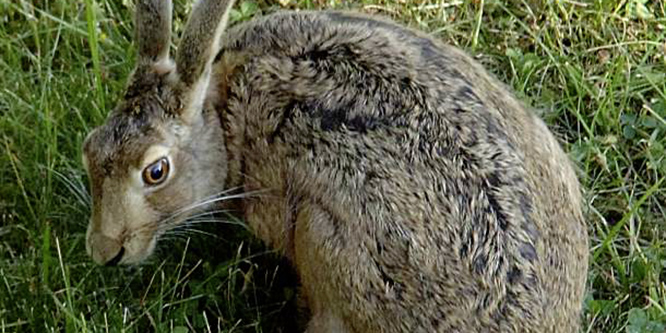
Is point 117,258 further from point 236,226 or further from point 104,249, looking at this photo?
point 236,226

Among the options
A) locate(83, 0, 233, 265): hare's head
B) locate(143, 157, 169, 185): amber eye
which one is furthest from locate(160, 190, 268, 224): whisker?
locate(143, 157, 169, 185): amber eye

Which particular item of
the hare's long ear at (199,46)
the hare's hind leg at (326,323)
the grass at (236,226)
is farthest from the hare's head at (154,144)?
the hare's hind leg at (326,323)

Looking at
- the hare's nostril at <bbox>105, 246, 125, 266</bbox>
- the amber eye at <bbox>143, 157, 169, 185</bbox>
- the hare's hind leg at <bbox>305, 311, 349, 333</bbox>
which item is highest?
the amber eye at <bbox>143, 157, 169, 185</bbox>

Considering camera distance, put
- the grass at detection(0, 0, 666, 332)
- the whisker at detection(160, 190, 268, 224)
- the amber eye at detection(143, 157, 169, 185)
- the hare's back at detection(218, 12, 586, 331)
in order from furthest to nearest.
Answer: the grass at detection(0, 0, 666, 332) < the whisker at detection(160, 190, 268, 224) < the amber eye at detection(143, 157, 169, 185) < the hare's back at detection(218, 12, 586, 331)

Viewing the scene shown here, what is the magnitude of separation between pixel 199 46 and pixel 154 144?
37 centimetres

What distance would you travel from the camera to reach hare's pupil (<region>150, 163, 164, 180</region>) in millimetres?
4898

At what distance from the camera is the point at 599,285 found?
211 inches

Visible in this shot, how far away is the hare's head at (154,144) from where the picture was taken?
4844 millimetres

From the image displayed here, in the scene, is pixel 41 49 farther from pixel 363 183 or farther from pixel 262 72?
pixel 363 183

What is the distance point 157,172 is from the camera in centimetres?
491

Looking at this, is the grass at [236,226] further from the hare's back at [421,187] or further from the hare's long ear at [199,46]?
the hare's long ear at [199,46]

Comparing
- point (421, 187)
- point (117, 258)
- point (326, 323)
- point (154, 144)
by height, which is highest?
point (154, 144)

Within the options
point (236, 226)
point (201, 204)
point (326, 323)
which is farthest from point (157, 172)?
point (326, 323)

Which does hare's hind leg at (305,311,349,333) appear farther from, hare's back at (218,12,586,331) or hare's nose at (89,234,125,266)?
hare's nose at (89,234,125,266)
